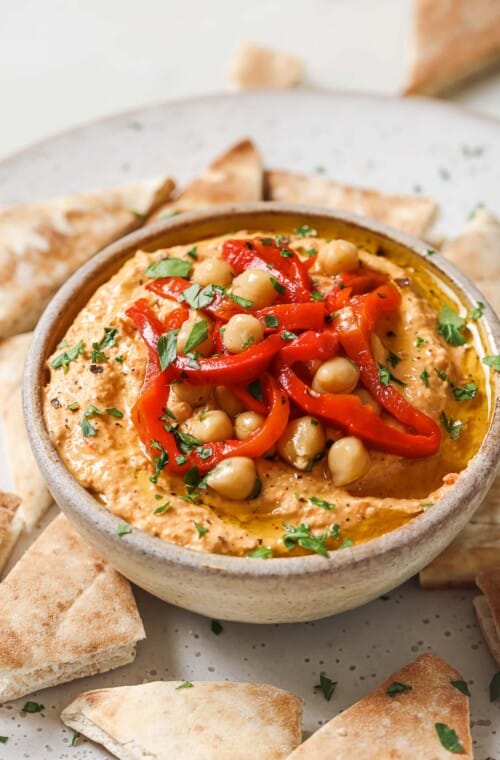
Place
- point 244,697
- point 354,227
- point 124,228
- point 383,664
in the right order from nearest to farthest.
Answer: point 244,697 → point 383,664 → point 354,227 → point 124,228

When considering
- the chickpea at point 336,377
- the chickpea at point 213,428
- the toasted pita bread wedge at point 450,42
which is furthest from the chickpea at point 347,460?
the toasted pita bread wedge at point 450,42

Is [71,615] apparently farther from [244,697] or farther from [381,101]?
[381,101]

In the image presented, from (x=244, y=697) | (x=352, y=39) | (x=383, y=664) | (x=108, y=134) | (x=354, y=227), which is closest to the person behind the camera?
(x=244, y=697)

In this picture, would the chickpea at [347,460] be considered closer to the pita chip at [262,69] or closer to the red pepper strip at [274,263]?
the red pepper strip at [274,263]

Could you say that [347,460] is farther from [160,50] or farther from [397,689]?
[160,50]

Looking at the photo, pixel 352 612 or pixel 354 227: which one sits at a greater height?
pixel 354 227

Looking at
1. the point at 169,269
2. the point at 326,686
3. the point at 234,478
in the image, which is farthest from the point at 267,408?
the point at 326,686

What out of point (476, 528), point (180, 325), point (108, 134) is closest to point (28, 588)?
point (180, 325)

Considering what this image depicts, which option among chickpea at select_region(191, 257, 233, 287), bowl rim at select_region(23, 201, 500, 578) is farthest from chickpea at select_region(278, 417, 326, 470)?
chickpea at select_region(191, 257, 233, 287)
